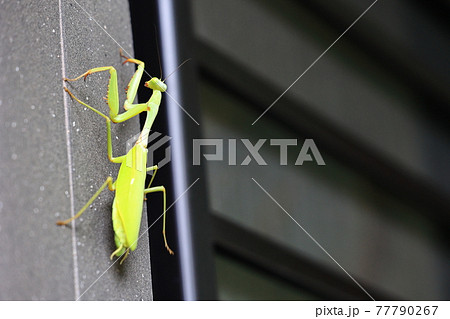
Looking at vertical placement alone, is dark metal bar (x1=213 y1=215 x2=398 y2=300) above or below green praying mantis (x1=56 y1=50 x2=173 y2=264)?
below

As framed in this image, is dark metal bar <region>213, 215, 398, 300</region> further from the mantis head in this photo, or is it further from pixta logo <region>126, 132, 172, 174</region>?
the mantis head

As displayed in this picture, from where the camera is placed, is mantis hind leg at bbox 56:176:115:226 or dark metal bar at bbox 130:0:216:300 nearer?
mantis hind leg at bbox 56:176:115:226

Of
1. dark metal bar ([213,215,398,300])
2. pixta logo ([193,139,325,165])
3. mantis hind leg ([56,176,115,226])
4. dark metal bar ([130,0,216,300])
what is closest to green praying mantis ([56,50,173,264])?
mantis hind leg ([56,176,115,226])

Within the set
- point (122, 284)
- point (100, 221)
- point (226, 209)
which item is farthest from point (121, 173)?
point (226, 209)

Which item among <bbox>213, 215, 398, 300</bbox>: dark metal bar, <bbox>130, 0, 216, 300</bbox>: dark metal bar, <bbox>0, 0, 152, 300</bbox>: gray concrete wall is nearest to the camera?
<bbox>0, 0, 152, 300</bbox>: gray concrete wall

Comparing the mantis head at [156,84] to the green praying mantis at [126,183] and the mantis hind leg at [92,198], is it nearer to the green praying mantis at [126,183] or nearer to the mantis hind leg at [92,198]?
the green praying mantis at [126,183]

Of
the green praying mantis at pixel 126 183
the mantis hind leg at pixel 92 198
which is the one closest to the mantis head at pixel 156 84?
the green praying mantis at pixel 126 183

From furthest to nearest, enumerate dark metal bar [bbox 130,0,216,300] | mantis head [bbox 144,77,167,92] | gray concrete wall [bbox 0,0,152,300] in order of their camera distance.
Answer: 1. dark metal bar [bbox 130,0,216,300]
2. mantis head [bbox 144,77,167,92]
3. gray concrete wall [bbox 0,0,152,300]
